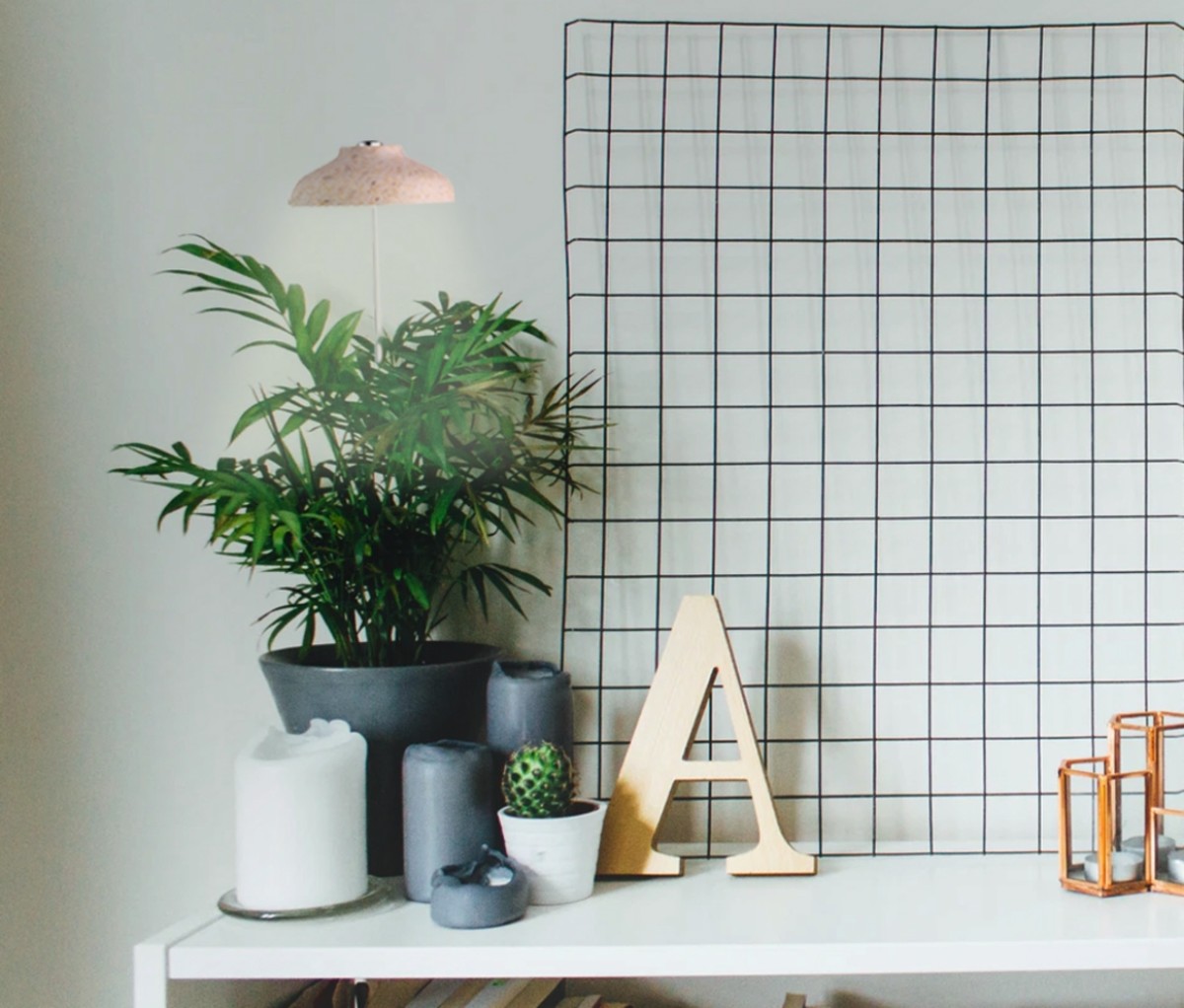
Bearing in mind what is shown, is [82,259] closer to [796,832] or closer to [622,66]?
[622,66]

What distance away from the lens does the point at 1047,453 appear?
1.43 meters

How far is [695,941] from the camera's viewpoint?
1.08 metres

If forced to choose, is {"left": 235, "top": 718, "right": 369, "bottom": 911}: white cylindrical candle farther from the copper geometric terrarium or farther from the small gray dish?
the copper geometric terrarium

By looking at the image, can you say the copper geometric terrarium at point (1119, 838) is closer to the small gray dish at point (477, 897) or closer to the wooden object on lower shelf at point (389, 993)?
the small gray dish at point (477, 897)

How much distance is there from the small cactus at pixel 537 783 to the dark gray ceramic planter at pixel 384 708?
10cm

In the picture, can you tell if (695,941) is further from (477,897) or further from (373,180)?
(373,180)

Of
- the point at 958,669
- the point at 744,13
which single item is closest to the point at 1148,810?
the point at 958,669

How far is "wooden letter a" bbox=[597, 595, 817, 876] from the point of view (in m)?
1.26

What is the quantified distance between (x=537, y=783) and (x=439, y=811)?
0.32ft

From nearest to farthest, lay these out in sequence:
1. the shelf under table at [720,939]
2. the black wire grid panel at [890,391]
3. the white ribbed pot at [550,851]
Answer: the shelf under table at [720,939]
the white ribbed pot at [550,851]
the black wire grid panel at [890,391]

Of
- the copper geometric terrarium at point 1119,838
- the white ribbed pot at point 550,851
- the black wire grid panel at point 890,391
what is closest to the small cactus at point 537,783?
the white ribbed pot at point 550,851

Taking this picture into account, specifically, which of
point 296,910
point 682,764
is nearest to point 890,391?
point 682,764

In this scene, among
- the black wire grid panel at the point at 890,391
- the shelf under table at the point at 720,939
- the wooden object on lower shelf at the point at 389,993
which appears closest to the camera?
the shelf under table at the point at 720,939

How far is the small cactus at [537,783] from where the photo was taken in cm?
118
